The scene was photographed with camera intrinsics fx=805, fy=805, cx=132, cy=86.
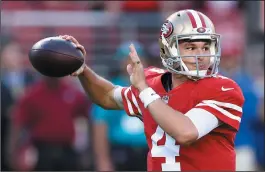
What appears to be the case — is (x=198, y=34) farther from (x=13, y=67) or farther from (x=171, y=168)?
(x=13, y=67)

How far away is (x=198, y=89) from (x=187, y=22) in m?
0.39

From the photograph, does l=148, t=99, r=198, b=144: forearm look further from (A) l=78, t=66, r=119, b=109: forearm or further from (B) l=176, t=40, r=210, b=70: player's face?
(A) l=78, t=66, r=119, b=109: forearm

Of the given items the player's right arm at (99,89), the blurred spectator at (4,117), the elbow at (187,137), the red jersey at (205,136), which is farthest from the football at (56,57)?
the blurred spectator at (4,117)

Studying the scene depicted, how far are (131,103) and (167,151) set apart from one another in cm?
47

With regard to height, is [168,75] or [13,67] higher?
[168,75]

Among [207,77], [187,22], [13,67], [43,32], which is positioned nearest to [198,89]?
[207,77]

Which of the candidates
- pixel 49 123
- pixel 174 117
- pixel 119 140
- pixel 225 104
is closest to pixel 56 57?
pixel 174 117

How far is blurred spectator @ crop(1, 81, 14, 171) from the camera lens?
784 centimetres

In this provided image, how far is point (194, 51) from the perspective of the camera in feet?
14.4

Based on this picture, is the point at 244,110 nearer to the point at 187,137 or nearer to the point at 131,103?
the point at 131,103

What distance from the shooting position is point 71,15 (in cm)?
922

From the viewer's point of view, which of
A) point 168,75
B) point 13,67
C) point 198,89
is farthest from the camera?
point 13,67

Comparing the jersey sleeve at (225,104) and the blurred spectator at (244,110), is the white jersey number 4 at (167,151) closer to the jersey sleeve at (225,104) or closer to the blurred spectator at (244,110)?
the jersey sleeve at (225,104)

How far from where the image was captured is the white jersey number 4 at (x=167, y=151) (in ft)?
14.2
